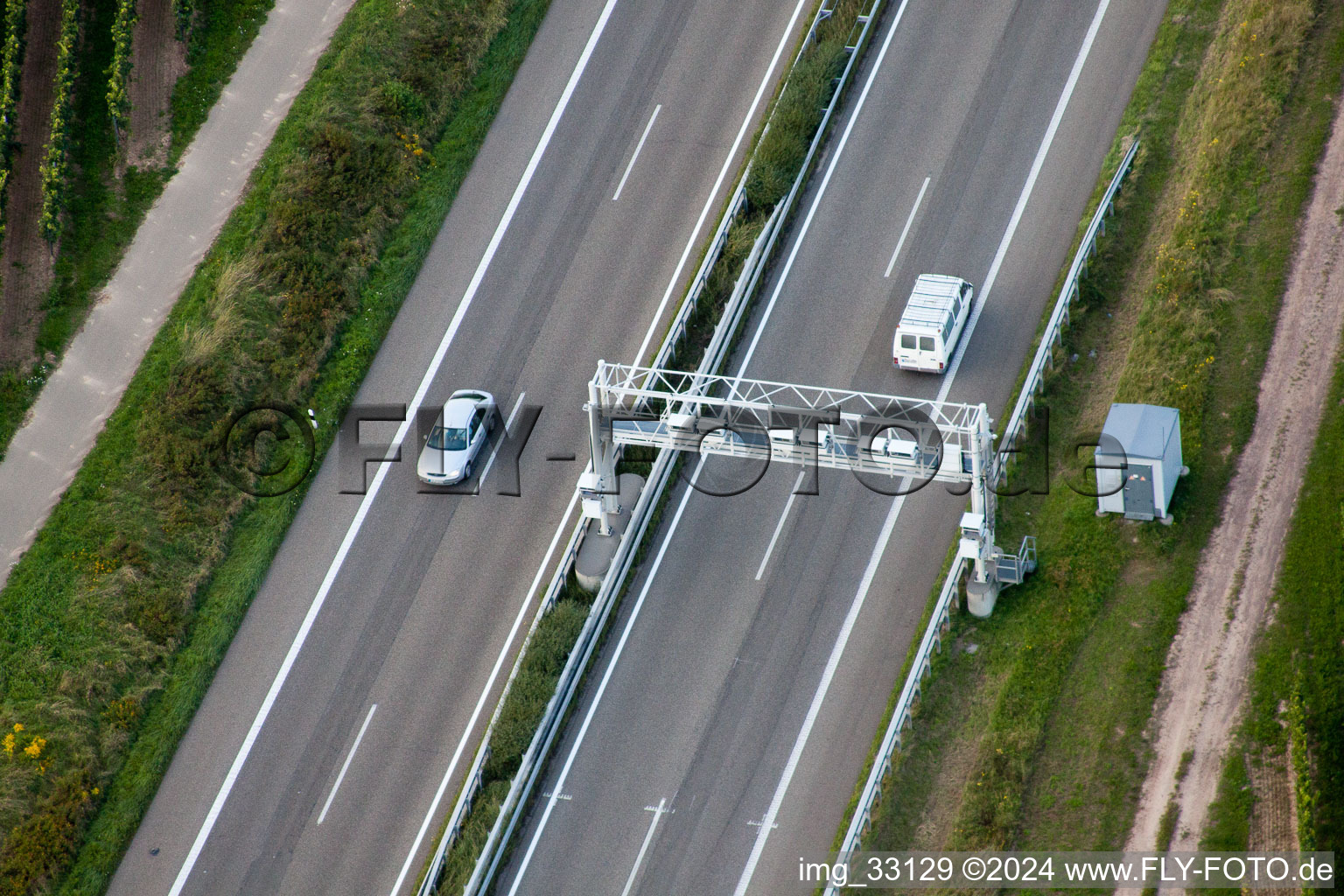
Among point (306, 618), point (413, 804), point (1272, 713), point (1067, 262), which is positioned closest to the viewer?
point (1272, 713)

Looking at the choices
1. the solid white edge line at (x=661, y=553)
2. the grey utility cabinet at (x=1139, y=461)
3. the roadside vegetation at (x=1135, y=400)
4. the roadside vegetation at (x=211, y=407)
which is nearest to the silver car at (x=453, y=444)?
the roadside vegetation at (x=211, y=407)

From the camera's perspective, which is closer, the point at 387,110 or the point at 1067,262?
the point at 1067,262

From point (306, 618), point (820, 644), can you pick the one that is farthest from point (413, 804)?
point (820, 644)

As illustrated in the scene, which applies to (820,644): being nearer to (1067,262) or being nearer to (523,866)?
(523,866)

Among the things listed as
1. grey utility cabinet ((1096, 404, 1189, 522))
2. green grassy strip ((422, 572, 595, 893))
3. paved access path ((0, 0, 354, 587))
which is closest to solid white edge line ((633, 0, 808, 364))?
green grassy strip ((422, 572, 595, 893))

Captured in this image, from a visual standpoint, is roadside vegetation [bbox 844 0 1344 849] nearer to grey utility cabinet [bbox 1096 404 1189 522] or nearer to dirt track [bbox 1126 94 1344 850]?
dirt track [bbox 1126 94 1344 850]

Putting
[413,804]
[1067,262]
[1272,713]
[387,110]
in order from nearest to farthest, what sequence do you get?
1. [1272,713]
2. [413,804]
3. [1067,262]
4. [387,110]

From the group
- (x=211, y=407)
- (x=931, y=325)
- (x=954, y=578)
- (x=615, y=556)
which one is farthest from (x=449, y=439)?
(x=954, y=578)
